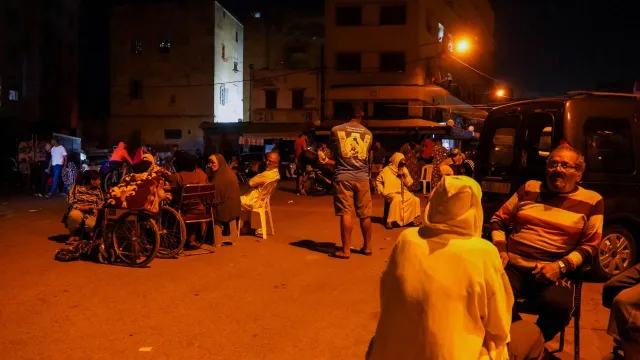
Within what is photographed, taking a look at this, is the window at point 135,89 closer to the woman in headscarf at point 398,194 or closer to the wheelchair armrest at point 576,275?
the woman in headscarf at point 398,194

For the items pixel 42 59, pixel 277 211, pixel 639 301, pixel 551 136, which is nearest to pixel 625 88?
pixel 551 136

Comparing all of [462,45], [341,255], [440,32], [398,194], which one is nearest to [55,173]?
[398,194]

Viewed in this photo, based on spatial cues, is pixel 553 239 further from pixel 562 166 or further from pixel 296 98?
pixel 296 98

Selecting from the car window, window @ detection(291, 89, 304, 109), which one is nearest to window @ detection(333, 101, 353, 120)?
window @ detection(291, 89, 304, 109)

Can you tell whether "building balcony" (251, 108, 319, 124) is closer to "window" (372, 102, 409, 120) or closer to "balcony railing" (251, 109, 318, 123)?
"balcony railing" (251, 109, 318, 123)

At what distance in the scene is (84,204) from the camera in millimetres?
8719

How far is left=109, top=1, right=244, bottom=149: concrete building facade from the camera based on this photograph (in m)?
43.3

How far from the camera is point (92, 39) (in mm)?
52125

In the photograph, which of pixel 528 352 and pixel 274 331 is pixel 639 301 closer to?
pixel 528 352

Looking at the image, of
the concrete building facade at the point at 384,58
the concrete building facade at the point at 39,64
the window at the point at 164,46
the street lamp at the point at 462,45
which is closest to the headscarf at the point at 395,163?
the street lamp at the point at 462,45

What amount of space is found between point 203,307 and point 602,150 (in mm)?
5221

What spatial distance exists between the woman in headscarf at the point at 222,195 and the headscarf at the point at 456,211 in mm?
6473

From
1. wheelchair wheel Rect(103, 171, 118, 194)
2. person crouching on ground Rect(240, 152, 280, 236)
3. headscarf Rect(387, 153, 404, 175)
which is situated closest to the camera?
person crouching on ground Rect(240, 152, 280, 236)

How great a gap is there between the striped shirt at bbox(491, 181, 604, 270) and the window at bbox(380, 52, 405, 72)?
1351 inches
